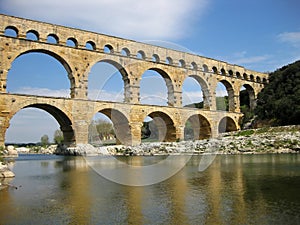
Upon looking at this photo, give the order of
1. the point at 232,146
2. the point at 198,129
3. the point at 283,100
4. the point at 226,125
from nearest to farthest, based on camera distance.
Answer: the point at 232,146
the point at 283,100
the point at 198,129
the point at 226,125

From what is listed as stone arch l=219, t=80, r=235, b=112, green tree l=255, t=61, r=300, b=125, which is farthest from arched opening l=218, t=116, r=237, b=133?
green tree l=255, t=61, r=300, b=125

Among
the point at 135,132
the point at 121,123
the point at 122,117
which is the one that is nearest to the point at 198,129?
the point at 135,132

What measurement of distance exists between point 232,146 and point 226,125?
14.1m

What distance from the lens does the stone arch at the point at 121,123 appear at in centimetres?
2775

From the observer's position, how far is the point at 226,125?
36938 millimetres

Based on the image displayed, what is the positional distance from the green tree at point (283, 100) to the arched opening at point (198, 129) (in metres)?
5.53

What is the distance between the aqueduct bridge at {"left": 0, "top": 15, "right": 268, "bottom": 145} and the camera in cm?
2358

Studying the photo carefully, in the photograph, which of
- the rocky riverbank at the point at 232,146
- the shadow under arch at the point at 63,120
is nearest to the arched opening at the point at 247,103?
the rocky riverbank at the point at 232,146

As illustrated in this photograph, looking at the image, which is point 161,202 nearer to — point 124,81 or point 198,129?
point 124,81

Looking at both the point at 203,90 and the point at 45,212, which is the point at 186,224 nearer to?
the point at 45,212

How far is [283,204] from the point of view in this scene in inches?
245

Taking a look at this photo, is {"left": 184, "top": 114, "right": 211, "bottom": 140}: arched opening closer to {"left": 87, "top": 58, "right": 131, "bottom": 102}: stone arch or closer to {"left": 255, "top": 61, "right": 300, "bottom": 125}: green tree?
{"left": 255, "top": 61, "right": 300, "bottom": 125}: green tree

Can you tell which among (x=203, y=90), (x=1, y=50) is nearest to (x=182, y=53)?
(x=203, y=90)

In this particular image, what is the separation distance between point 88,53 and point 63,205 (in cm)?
2152
